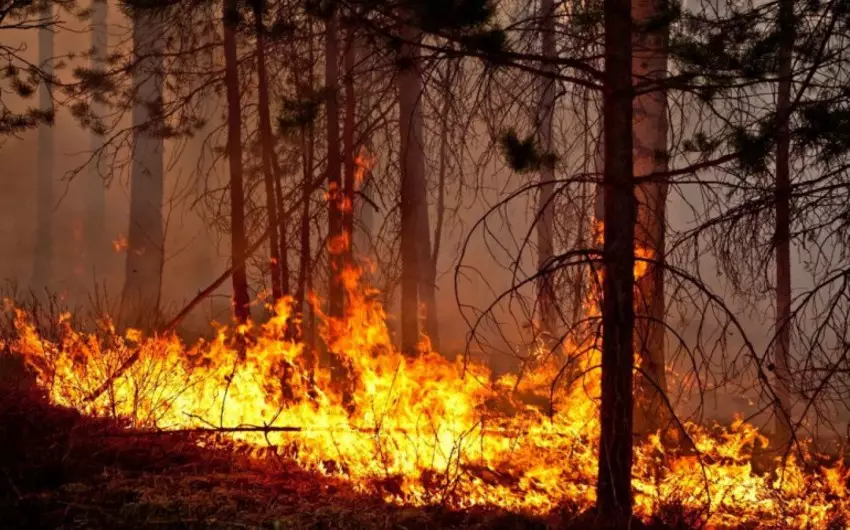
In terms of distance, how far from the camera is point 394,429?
6.12 meters

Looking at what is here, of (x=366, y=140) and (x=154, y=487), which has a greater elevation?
(x=366, y=140)

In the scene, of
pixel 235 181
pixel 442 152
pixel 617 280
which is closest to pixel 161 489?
pixel 617 280

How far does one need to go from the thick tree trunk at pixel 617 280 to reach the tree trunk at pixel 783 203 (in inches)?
35.0

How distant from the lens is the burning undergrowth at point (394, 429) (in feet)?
17.9

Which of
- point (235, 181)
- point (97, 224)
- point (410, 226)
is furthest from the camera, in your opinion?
point (97, 224)

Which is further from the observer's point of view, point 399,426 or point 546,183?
point 399,426

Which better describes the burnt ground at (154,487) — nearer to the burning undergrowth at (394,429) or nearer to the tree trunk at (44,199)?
the burning undergrowth at (394,429)

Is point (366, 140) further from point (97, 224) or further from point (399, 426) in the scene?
point (97, 224)

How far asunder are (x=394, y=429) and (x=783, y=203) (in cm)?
363

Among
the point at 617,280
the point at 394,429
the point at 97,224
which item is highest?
the point at 97,224

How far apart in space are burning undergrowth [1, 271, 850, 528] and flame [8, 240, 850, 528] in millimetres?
17

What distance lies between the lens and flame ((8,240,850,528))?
5539 millimetres

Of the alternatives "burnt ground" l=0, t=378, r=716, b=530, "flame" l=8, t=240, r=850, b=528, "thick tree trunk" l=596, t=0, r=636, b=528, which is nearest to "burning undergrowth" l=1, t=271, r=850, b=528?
"flame" l=8, t=240, r=850, b=528

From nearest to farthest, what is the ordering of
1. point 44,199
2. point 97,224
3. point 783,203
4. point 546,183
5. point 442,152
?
point 546,183, point 783,203, point 442,152, point 44,199, point 97,224
